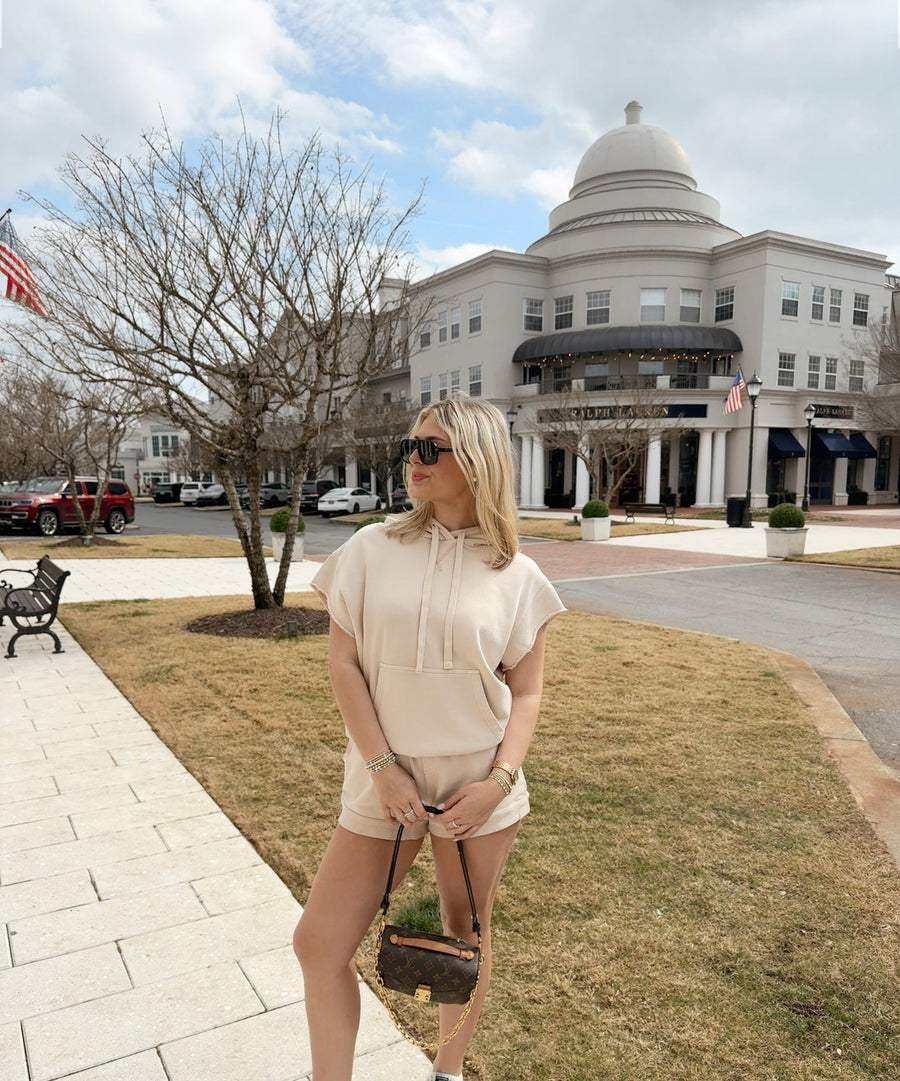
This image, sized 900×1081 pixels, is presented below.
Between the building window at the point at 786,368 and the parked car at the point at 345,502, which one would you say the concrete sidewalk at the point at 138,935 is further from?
the building window at the point at 786,368

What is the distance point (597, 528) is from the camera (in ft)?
75.0

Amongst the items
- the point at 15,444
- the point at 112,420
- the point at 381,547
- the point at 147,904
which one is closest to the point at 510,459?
the point at 381,547

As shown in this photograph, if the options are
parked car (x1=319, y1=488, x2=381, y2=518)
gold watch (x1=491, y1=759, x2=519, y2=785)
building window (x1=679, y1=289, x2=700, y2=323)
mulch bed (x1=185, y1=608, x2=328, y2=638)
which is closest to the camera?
gold watch (x1=491, y1=759, x2=519, y2=785)

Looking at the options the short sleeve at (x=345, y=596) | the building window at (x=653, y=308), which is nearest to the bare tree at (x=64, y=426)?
the short sleeve at (x=345, y=596)

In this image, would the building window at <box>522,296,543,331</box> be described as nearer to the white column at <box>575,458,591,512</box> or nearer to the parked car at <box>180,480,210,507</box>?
the white column at <box>575,458,591,512</box>

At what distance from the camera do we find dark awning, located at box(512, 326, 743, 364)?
37.3 meters

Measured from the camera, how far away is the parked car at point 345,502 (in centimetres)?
3788

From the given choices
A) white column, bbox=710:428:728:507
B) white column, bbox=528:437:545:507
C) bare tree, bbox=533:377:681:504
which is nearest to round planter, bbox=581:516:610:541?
bare tree, bbox=533:377:681:504

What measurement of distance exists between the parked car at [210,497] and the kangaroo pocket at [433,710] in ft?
159

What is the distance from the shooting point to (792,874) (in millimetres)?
3541

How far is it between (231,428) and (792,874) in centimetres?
740

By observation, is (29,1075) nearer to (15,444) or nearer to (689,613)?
(689,613)

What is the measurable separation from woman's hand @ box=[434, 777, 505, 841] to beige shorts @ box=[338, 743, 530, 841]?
0.04 m

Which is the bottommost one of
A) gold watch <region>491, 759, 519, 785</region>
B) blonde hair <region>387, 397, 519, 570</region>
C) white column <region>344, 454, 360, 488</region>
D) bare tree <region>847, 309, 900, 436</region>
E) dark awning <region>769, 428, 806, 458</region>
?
gold watch <region>491, 759, 519, 785</region>
